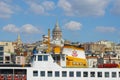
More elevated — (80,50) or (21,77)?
(80,50)

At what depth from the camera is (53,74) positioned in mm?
28359

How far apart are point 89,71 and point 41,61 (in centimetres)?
412

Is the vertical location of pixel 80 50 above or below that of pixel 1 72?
above

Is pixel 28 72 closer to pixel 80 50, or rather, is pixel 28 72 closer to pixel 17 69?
pixel 17 69

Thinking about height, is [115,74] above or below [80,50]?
below

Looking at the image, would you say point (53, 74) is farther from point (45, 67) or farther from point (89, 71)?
point (89, 71)

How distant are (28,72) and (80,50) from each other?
4.96 m

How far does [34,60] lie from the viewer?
28.7 m

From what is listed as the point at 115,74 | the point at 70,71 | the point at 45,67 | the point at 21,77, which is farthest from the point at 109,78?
the point at 21,77

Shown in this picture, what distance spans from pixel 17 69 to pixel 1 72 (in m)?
1.43

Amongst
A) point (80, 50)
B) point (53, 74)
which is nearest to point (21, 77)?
point (53, 74)

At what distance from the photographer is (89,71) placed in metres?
28.4

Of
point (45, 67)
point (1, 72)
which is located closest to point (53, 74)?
point (45, 67)

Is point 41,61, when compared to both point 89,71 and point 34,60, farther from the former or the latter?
point 89,71
